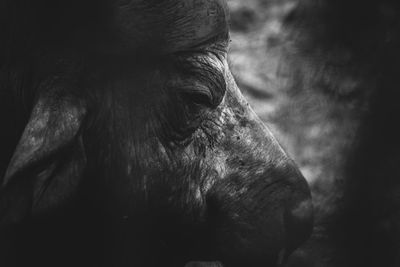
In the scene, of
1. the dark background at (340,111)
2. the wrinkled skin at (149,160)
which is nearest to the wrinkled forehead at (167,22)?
the wrinkled skin at (149,160)

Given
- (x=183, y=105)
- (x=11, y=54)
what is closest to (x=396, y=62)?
(x=183, y=105)

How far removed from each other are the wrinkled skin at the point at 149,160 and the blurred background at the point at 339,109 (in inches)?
21.5

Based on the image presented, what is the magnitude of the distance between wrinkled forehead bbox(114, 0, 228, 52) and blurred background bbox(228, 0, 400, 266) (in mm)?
675

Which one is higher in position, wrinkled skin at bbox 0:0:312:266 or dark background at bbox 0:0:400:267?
dark background at bbox 0:0:400:267

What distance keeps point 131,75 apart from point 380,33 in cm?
90

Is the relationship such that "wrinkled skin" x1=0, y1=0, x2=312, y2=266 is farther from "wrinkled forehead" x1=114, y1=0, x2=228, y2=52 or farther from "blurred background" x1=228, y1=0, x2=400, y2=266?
"blurred background" x1=228, y1=0, x2=400, y2=266

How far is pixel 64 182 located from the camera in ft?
5.63

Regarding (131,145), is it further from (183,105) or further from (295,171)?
(295,171)

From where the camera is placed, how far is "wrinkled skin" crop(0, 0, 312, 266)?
1.70 metres

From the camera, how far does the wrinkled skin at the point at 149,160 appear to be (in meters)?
1.70

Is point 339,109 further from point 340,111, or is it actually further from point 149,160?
point 149,160

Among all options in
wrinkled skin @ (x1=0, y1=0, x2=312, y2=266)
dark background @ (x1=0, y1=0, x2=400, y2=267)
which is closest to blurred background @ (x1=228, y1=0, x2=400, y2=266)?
dark background @ (x1=0, y1=0, x2=400, y2=267)

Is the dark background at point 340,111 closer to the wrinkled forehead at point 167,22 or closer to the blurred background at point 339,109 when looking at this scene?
the blurred background at point 339,109

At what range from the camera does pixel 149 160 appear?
5.98ft
